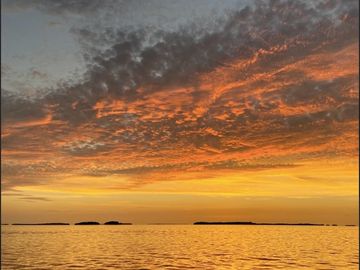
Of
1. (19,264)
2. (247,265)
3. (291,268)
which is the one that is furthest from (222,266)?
(19,264)

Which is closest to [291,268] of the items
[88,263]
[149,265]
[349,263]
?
[349,263]

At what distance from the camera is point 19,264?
64562 millimetres

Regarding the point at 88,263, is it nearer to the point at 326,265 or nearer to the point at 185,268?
the point at 185,268

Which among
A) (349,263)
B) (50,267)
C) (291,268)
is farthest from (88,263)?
(349,263)

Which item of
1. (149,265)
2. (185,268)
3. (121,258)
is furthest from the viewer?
(121,258)

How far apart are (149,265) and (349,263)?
2832cm

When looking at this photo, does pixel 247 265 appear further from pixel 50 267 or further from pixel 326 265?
pixel 50 267

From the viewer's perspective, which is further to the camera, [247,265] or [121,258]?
[121,258]

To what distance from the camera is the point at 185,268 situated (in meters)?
60.0

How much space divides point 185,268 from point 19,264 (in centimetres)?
2318

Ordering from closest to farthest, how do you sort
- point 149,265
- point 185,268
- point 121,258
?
1. point 185,268
2. point 149,265
3. point 121,258

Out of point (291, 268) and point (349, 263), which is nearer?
point (291, 268)

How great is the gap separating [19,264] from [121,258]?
16.3m

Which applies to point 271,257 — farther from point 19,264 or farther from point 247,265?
point 19,264
